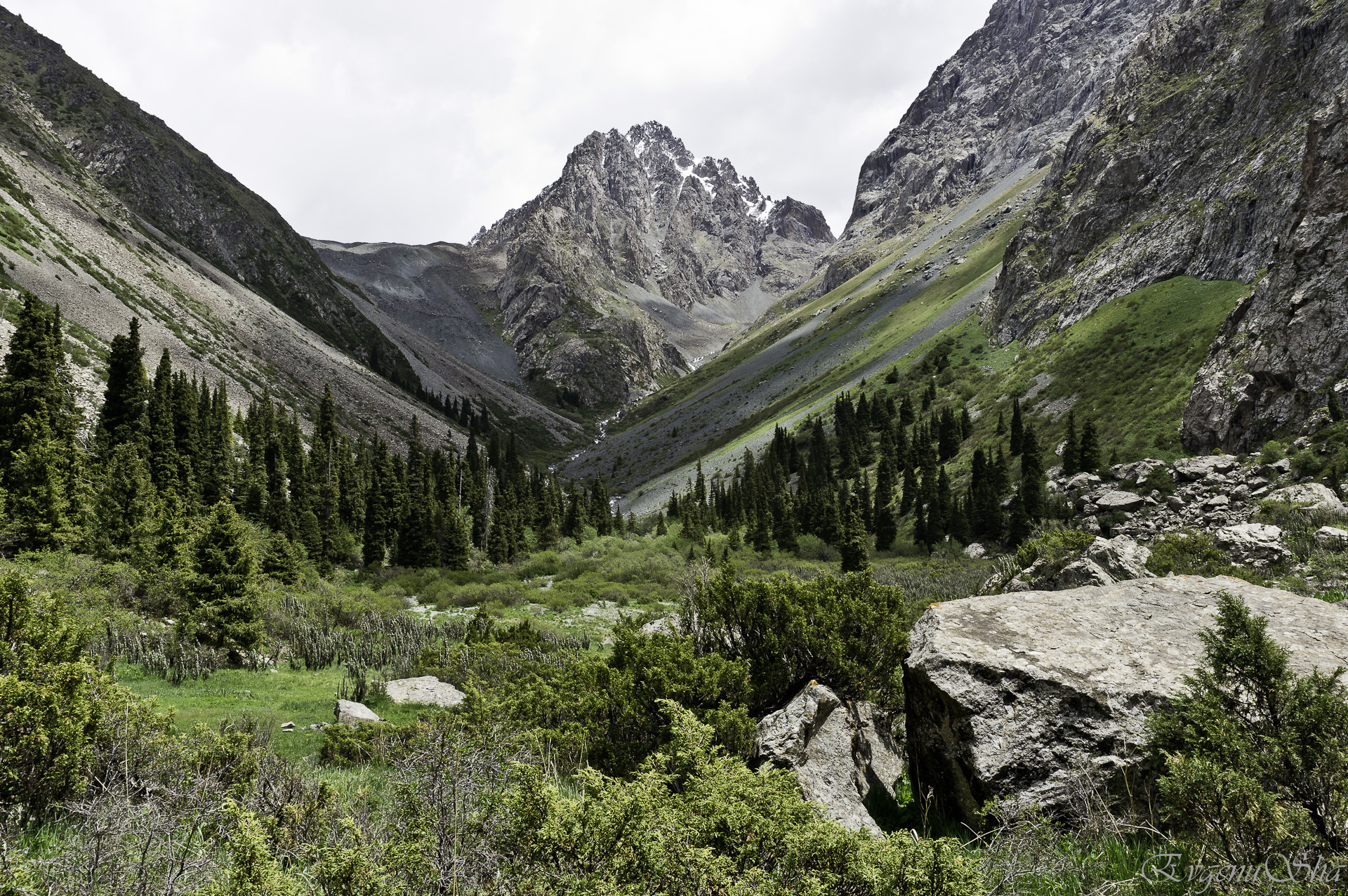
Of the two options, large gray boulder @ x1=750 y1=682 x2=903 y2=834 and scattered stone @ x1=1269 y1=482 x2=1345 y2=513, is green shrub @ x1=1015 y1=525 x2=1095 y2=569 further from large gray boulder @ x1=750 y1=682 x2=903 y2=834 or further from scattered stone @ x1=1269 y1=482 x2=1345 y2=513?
scattered stone @ x1=1269 y1=482 x2=1345 y2=513

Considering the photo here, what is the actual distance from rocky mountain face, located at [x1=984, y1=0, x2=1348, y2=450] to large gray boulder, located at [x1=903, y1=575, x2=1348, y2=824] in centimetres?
4546

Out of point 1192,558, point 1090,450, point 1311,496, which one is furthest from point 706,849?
point 1090,450

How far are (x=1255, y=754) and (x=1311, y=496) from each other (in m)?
33.6

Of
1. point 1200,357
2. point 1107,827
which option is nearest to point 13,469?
point 1107,827

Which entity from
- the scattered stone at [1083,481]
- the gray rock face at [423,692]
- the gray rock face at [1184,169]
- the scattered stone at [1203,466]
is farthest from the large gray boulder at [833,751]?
the scattered stone at [1083,481]

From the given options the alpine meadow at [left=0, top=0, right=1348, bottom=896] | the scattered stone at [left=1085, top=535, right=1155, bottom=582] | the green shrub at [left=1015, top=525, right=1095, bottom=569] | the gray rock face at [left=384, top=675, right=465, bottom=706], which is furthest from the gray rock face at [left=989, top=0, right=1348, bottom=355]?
the gray rock face at [left=384, top=675, right=465, bottom=706]

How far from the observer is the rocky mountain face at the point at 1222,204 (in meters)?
40.6

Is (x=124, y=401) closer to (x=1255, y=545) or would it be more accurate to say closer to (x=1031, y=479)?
(x=1255, y=545)

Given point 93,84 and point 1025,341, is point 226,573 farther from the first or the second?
point 93,84

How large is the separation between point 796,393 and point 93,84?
185m

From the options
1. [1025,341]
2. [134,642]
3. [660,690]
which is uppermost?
[1025,341]

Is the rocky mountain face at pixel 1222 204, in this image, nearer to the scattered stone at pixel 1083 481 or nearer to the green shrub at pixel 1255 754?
the scattered stone at pixel 1083 481

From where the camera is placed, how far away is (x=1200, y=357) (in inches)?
2078

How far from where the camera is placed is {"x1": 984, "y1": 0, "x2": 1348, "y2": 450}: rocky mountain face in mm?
40594
